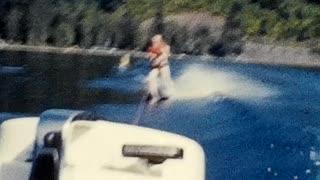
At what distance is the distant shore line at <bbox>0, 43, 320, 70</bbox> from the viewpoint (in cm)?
89

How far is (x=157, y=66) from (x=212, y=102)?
0.28 ft

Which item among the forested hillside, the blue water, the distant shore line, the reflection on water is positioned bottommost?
the blue water

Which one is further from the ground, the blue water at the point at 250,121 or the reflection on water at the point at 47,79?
the reflection on water at the point at 47,79

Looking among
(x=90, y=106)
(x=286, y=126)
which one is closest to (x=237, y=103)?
(x=286, y=126)

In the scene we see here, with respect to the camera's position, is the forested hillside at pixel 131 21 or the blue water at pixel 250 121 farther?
the forested hillside at pixel 131 21

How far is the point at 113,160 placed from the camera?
51cm

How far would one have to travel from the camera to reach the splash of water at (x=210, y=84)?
2.92 feet

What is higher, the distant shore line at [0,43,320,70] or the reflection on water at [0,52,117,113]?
the distant shore line at [0,43,320,70]

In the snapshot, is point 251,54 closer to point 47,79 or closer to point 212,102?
point 212,102

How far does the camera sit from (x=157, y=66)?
0.90 m

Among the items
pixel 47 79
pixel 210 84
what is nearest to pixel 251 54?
pixel 210 84

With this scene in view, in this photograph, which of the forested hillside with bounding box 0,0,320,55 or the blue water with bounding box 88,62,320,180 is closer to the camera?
the blue water with bounding box 88,62,320,180

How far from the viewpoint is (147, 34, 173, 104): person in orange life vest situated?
0.88 meters

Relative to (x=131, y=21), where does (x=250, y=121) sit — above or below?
below
